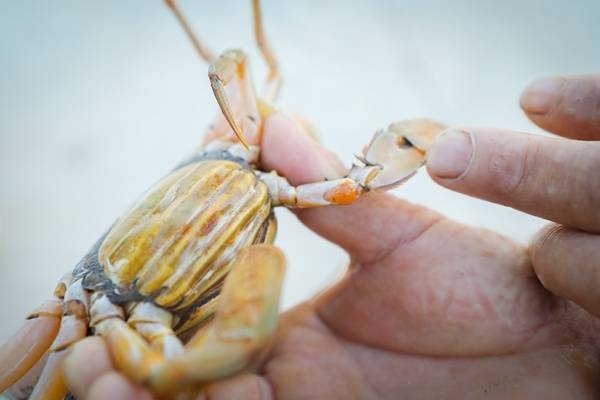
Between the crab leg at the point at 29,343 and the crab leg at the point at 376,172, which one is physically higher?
the crab leg at the point at 29,343

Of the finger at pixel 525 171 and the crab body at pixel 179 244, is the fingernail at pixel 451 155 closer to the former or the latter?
the finger at pixel 525 171

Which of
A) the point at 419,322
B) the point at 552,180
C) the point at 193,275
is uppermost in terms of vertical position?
the point at 193,275

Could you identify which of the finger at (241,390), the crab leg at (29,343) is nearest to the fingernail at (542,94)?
the finger at (241,390)

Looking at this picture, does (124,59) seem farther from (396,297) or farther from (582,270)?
(582,270)

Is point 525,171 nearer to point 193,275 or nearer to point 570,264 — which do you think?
point 570,264

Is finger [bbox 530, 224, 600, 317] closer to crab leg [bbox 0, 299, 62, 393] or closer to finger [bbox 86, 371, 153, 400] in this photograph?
finger [bbox 86, 371, 153, 400]

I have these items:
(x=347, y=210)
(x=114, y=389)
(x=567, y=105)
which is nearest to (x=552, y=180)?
(x=567, y=105)
